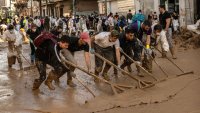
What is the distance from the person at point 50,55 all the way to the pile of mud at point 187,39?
795 cm

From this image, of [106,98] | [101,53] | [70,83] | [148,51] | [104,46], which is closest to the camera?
[106,98]

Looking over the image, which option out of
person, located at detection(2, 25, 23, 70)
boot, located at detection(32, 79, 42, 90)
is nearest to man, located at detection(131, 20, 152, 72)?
boot, located at detection(32, 79, 42, 90)

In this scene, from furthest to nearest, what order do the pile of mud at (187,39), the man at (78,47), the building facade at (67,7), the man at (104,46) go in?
1. the building facade at (67,7)
2. the pile of mud at (187,39)
3. the man at (104,46)
4. the man at (78,47)

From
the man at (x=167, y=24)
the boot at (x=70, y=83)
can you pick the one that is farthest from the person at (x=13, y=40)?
the man at (x=167, y=24)

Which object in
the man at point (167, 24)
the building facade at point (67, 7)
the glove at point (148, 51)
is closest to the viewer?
the glove at point (148, 51)

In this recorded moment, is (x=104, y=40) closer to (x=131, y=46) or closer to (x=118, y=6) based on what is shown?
(x=131, y=46)

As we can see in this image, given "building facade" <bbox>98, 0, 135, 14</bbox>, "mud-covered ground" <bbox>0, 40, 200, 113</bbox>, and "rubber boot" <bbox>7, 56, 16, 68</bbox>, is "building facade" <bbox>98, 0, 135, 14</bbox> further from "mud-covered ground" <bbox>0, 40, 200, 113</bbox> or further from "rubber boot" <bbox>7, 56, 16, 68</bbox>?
"mud-covered ground" <bbox>0, 40, 200, 113</bbox>

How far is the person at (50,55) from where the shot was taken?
335 inches

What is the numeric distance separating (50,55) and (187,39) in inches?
352

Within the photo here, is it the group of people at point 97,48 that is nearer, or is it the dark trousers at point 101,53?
the group of people at point 97,48

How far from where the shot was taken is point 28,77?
1141 centimetres

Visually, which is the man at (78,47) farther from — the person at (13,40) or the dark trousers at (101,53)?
the person at (13,40)

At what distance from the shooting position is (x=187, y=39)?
16.6 meters

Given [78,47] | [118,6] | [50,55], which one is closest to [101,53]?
[78,47]
